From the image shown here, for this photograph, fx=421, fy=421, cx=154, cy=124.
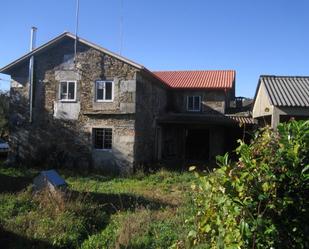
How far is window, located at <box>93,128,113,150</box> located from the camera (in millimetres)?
21098

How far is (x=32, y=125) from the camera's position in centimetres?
2212

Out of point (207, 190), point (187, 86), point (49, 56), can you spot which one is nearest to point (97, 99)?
point (49, 56)

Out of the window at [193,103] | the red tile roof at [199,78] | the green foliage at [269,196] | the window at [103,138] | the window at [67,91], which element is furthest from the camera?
the window at [193,103]

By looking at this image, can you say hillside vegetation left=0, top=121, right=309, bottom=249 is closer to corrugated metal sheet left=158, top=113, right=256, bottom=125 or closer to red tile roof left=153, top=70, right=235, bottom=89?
corrugated metal sheet left=158, top=113, right=256, bottom=125

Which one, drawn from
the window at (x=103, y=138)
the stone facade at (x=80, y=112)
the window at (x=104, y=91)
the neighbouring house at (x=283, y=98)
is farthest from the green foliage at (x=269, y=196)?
the window at (x=103, y=138)

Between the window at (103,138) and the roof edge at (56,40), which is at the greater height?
the roof edge at (56,40)

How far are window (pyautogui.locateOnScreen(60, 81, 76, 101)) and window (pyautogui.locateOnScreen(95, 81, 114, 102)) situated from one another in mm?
1313

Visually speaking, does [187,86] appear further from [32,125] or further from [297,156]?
[297,156]

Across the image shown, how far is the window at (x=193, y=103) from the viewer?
2900cm

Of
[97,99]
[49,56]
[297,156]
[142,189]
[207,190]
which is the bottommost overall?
[142,189]

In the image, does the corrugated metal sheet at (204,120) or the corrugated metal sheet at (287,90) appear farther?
the corrugated metal sheet at (204,120)

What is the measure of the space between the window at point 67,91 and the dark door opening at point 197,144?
32.5ft

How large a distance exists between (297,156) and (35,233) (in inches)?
280

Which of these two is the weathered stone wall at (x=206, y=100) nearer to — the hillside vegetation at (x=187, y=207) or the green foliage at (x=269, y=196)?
the hillside vegetation at (x=187, y=207)
